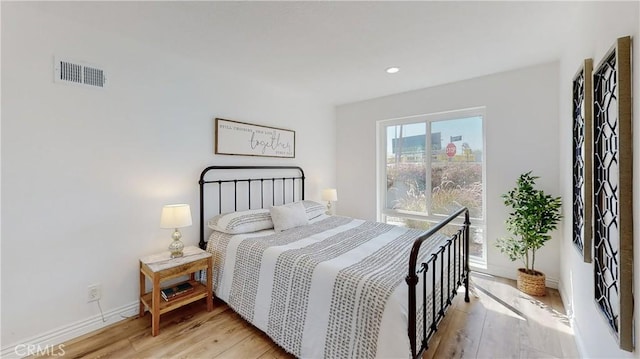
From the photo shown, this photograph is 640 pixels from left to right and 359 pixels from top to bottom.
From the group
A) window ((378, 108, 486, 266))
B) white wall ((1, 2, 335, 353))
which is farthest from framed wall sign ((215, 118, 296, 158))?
window ((378, 108, 486, 266))

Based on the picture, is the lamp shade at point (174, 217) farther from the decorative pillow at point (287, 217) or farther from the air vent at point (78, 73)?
the air vent at point (78, 73)

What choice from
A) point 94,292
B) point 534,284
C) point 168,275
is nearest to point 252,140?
point 168,275

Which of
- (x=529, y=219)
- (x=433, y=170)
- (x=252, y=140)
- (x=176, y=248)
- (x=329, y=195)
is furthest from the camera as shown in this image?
(x=329, y=195)

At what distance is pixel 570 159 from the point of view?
2090 mm

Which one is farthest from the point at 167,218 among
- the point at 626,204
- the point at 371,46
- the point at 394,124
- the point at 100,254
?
the point at 394,124

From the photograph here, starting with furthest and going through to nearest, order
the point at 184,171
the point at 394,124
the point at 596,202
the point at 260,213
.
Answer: the point at 394,124 < the point at 260,213 < the point at 184,171 < the point at 596,202

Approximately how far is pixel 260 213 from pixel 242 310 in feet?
3.16

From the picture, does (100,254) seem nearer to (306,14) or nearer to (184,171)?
(184,171)

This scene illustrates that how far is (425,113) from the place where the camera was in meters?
3.46

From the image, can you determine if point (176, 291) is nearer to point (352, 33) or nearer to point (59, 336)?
point (59, 336)

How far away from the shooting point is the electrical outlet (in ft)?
6.64

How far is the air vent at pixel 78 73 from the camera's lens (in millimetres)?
1874

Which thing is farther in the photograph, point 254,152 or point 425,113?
point 425,113

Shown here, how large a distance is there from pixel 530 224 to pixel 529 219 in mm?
57
